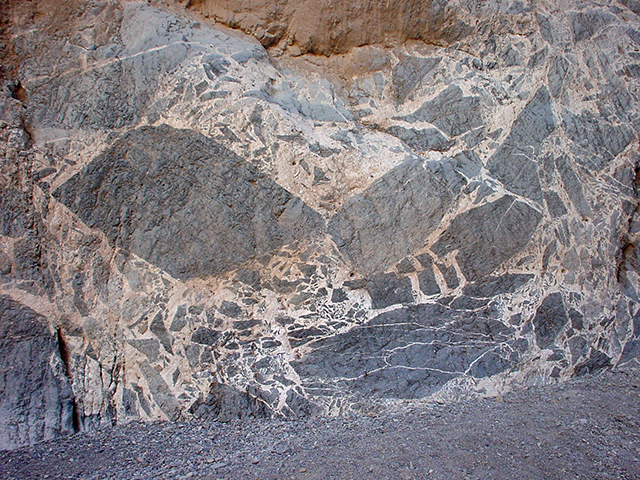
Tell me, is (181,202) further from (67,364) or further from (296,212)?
(67,364)

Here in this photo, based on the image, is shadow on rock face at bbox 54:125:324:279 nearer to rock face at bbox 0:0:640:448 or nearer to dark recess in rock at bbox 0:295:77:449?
rock face at bbox 0:0:640:448

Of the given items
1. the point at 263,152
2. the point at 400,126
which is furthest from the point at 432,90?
the point at 263,152

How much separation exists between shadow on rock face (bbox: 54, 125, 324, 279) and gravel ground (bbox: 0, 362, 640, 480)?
2.48 ft

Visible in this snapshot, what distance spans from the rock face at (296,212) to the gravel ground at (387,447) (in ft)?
0.35

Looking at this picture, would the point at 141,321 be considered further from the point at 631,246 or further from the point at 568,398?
the point at 631,246

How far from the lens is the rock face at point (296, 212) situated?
236 centimetres

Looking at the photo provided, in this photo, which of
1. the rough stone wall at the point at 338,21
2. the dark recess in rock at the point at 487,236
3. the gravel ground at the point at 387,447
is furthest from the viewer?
the rough stone wall at the point at 338,21

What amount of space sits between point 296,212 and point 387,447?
1101 millimetres

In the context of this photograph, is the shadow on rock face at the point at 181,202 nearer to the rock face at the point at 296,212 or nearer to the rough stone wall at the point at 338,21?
the rock face at the point at 296,212

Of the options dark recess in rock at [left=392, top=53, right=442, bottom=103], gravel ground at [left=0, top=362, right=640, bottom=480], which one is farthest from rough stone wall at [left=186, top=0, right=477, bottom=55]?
gravel ground at [left=0, top=362, right=640, bottom=480]

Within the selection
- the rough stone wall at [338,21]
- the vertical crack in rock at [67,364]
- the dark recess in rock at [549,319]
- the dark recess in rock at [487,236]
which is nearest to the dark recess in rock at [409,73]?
the rough stone wall at [338,21]

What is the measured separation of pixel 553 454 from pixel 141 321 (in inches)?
71.6

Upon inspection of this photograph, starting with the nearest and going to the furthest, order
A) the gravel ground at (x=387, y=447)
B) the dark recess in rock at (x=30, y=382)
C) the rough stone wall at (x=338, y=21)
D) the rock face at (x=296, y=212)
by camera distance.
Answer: the gravel ground at (x=387, y=447), the dark recess in rock at (x=30, y=382), the rock face at (x=296, y=212), the rough stone wall at (x=338, y=21)

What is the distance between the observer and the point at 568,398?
8.16 ft
